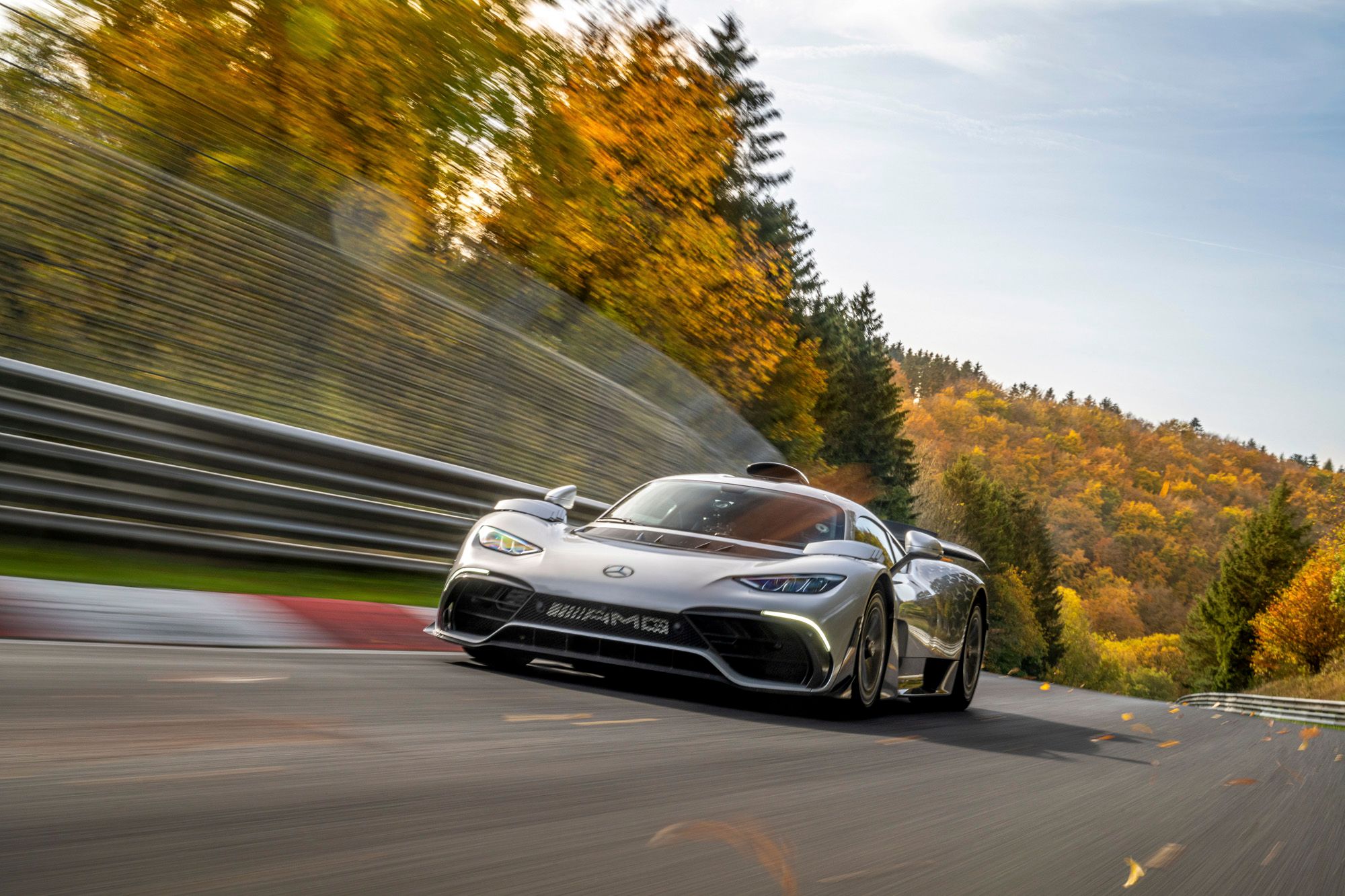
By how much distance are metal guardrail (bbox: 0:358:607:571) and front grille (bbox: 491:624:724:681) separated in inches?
97.0

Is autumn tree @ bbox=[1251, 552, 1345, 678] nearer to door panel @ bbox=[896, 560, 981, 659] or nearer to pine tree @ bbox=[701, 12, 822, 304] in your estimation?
pine tree @ bbox=[701, 12, 822, 304]

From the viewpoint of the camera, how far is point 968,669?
9.61 m

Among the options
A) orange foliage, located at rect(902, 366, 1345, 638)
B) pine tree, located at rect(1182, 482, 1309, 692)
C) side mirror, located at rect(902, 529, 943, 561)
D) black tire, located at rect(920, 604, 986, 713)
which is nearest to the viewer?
side mirror, located at rect(902, 529, 943, 561)

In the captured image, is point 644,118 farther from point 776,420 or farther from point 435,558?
point 435,558

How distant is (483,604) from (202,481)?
207 centimetres

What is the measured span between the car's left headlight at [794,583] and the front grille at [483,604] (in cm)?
107

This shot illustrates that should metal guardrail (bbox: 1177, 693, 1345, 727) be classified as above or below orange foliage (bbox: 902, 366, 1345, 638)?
below

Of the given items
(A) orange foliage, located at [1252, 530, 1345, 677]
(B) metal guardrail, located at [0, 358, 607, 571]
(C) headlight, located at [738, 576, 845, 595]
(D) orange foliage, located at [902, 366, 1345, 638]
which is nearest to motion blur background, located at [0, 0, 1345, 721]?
(B) metal guardrail, located at [0, 358, 607, 571]

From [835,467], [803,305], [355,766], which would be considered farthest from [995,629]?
[355,766]

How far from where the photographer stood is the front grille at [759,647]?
20.5 feet

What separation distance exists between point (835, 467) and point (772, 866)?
6063 centimetres

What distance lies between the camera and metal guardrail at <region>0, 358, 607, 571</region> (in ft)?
22.0

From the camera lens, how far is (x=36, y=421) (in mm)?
6676

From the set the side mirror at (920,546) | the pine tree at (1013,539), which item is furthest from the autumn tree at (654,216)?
the pine tree at (1013,539)
